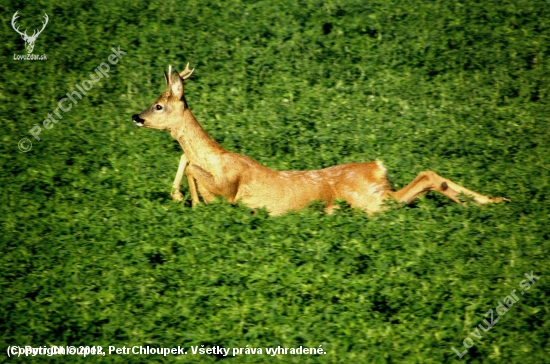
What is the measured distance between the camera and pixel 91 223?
29.9ft

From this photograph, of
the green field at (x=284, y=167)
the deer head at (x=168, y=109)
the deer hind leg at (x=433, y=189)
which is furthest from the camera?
the deer head at (x=168, y=109)

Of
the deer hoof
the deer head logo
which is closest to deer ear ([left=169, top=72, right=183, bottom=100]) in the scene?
the deer hoof

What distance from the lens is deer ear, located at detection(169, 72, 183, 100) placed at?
10.5 m

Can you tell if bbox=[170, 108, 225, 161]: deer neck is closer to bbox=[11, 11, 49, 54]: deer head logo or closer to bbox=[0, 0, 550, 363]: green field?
bbox=[0, 0, 550, 363]: green field

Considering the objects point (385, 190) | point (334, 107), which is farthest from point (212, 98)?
point (385, 190)

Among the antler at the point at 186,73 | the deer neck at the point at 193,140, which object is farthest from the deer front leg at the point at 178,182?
the antler at the point at 186,73

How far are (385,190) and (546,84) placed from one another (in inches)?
248

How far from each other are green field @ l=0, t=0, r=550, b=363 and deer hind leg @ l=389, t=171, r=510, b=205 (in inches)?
7.2

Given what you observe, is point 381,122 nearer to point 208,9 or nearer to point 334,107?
point 334,107

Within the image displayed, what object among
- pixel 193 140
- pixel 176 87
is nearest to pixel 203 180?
pixel 193 140

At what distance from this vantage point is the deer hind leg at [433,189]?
9.77m

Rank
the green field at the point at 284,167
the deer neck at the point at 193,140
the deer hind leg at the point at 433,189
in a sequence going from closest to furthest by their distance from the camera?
the green field at the point at 284,167
the deer hind leg at the point at 433,189
the deer neck at the point at 193,140

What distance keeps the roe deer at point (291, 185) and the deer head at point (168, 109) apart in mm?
671

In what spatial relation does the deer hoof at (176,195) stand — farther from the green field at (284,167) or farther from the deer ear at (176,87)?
the deer ear at (176,87)
